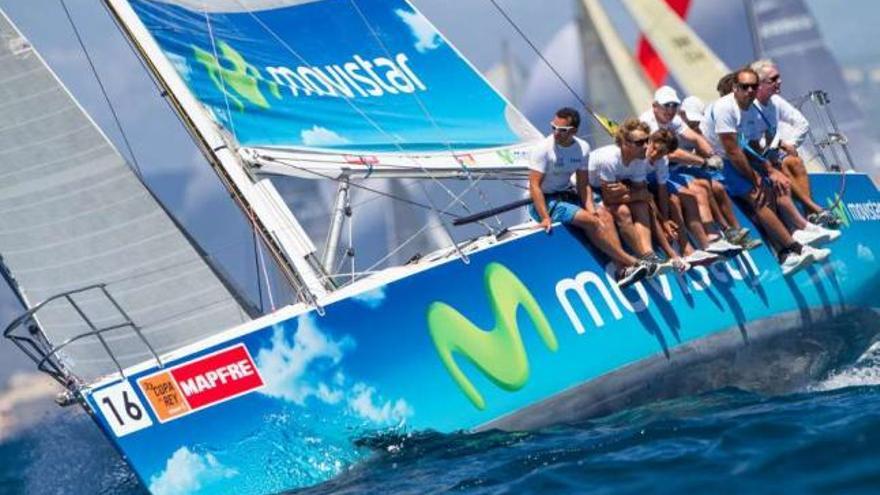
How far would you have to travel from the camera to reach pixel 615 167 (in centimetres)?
783

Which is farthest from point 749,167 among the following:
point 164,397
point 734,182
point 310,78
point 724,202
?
point 164,397

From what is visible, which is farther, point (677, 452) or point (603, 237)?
point (603, 237)

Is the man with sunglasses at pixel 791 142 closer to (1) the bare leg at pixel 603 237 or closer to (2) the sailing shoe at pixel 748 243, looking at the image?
(2) the sailing shoe at pixel 748 243

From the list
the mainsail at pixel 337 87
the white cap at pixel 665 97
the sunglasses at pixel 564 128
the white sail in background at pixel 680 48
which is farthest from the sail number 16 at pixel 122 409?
the white sail in background at pixel 680 48

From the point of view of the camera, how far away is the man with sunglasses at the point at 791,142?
872 centimetres

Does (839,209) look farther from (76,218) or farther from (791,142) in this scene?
(76,218)

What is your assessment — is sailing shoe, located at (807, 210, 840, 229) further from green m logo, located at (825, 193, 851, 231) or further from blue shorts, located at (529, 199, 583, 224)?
blue shorts, located at (529, 199, 583, 224)

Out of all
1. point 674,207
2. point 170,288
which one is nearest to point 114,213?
point 170,288

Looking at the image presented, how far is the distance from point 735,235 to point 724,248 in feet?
0.98

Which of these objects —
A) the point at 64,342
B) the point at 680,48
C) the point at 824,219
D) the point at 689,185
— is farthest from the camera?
the point at 680,48

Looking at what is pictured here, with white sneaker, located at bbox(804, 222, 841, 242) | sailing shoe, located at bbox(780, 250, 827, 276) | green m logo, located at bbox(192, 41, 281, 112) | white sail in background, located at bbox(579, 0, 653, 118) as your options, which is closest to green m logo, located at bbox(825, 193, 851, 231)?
white sneaker, located at bbox(804, 222, 841, 242)

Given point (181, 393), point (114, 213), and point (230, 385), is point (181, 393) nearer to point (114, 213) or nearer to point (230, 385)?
point (230, 385)

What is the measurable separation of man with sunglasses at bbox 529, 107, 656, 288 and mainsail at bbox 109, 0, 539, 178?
0.95 m

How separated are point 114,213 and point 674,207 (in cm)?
290
